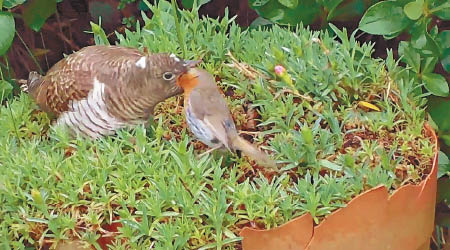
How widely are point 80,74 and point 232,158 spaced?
27cm

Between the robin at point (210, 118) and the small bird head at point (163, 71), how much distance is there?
0.01m

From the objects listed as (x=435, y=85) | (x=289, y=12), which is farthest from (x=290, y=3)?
(x=435, y=85)

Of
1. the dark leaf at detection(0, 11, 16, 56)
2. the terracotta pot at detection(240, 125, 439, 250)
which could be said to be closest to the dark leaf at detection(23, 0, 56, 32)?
the dark leaf at detection(0, 11, 16, 56)

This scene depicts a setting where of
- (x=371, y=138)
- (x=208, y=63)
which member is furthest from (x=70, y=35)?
(x=371, y=138)

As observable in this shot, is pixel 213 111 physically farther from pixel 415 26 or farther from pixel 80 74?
pixel 415 26

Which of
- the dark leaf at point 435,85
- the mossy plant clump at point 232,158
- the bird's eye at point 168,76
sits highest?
the bird's eye at point 168,76

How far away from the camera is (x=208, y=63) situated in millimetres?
1438

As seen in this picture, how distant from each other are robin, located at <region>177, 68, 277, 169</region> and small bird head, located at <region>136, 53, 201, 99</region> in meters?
0.01

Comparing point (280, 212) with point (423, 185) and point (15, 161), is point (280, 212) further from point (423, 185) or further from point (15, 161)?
point (15, 161)

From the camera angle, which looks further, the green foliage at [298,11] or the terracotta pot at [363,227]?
the green foliage at [298,11]

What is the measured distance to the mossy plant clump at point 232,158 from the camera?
111cm

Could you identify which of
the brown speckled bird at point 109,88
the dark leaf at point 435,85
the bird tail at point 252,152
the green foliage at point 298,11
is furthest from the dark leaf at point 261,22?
the bird tail at point 252,152

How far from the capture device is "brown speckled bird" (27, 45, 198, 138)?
1222mm

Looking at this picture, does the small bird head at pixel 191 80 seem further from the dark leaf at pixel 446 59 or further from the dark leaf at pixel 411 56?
Result: the dark leaf at pixel 446 59
